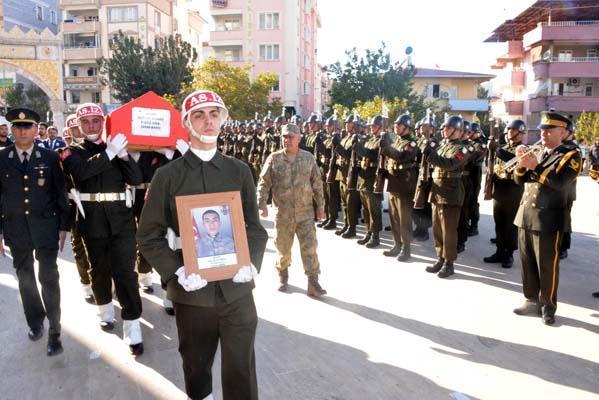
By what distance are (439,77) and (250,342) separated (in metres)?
49.3

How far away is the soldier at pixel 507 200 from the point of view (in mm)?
7551

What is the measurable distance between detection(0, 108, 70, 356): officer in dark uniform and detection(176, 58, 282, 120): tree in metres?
25.4

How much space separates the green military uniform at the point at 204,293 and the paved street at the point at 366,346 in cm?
97

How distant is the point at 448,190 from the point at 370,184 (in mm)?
2048

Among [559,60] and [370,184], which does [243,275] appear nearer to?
[370,184]

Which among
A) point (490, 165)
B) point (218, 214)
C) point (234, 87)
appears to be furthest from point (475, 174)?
point (234, 87)

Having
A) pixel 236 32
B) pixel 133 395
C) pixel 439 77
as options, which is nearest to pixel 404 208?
pixel 133 395

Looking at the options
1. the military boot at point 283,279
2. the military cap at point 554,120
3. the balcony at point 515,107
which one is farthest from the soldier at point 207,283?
the balcony at point 515,107

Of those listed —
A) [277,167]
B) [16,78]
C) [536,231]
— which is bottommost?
[536,231]

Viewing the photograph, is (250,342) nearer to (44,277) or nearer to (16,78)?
(44,277)

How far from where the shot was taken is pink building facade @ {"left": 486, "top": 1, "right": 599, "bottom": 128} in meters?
35.7

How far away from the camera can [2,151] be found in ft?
15.4

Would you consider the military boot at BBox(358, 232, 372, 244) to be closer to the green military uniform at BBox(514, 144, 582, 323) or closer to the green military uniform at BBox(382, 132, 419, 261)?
the green military uniform at BBox(382, 132, 419, 261)

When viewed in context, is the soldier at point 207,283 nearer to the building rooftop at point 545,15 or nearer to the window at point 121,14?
the building rooftop at point 545,15
